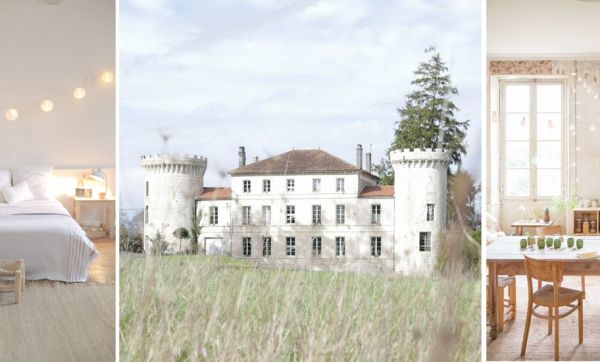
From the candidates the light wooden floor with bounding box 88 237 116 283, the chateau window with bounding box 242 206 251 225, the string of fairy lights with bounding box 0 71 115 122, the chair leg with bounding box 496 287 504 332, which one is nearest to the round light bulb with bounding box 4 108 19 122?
the string of fairy lights with bounding box 0 71 115 122

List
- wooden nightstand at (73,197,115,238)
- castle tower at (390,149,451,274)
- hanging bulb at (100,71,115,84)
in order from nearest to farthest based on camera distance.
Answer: castle tower at (390,149,451,274) → hanging bulb at (100,71,115,84) → wooden nightstand at (73,197,115,238)

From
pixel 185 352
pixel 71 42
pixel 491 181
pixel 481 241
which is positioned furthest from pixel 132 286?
pixel 491 181

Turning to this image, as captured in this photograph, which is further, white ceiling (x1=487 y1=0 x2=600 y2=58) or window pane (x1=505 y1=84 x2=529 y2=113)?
window pane (x1=505 y1=84 x2=529 y2=113)

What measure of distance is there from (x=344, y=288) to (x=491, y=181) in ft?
14.0

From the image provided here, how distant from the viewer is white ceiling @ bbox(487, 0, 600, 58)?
17.3ft

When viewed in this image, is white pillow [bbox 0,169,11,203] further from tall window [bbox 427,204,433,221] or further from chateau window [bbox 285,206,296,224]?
tall window [bbox 427,204,433,221]

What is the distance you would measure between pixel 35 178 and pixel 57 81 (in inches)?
37.0

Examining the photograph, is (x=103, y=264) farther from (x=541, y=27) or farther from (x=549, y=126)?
(x=549, y=126)

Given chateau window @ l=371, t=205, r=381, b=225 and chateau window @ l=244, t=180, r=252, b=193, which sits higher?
chateau window @ l=244, t=180, r=252, b=193

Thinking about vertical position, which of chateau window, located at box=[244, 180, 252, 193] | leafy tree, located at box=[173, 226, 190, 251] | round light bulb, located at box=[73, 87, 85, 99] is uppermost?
round light bulb, located at box=[73, 87, 85, 99]

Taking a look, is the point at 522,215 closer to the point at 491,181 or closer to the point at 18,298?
the point at 491,181

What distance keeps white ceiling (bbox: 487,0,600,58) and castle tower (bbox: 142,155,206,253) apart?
135 inches

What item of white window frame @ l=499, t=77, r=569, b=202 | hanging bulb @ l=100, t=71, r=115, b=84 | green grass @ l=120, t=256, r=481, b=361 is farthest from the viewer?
white window frame @ l=499, t=77, r=569, b=202

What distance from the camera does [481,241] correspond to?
319 cm
